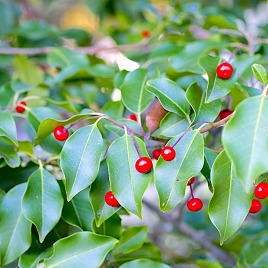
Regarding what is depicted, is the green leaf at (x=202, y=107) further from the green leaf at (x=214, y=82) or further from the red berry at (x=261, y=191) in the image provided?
the red berry at (x=261, y=191)

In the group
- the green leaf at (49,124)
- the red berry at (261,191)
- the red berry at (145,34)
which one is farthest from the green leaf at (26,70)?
the red berry at (261,191)

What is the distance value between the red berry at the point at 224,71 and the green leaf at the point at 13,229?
0.47 m

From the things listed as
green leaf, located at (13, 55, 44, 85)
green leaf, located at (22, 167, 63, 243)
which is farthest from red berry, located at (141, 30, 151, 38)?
green leaf, located at (22, 167, 63, 243)

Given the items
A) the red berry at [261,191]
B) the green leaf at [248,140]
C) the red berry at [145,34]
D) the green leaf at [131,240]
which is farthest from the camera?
the red berry at [145,34]

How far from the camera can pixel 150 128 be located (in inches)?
31.4

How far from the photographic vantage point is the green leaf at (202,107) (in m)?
0.72

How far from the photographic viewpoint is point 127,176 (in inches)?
26.3

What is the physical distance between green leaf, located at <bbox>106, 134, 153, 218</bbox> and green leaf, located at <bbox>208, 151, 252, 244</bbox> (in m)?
0.12

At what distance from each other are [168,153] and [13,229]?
366 mm

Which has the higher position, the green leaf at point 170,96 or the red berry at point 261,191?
the green leaf at point 170,96

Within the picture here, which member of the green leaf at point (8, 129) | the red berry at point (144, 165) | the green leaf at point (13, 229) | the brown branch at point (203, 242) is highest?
the red berry at point (144, 165)

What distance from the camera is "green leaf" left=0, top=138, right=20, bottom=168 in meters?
0.80

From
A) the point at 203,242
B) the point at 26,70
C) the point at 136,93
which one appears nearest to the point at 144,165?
the point at 136,93

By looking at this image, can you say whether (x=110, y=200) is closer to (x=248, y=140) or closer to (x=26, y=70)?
(x=248, y=140)
